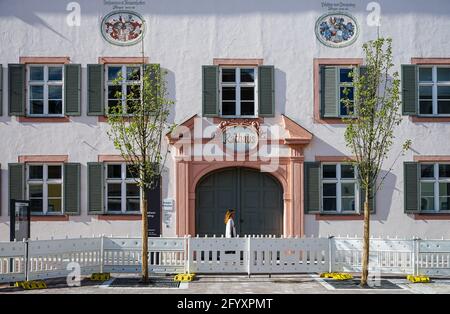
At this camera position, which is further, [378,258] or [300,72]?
[300,72]

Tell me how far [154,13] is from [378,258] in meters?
8.79

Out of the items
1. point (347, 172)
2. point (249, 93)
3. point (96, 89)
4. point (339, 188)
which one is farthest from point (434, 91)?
point (96, 89)

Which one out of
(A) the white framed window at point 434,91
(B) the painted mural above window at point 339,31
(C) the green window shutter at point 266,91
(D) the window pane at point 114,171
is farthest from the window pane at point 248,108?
(A) the white framed window at point 434,91

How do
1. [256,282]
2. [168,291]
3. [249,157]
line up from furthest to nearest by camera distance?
1. [249,157]
2. [256,282]
3. [168,291]

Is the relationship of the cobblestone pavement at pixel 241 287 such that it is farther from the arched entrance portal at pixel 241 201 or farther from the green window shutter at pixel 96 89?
the green window shutter at pixel 96 89

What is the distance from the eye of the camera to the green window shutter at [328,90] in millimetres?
20438

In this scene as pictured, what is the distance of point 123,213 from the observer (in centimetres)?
2034

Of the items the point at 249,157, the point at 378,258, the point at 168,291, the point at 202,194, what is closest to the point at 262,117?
the point at 249,157

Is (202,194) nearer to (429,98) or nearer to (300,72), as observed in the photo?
(300,72)

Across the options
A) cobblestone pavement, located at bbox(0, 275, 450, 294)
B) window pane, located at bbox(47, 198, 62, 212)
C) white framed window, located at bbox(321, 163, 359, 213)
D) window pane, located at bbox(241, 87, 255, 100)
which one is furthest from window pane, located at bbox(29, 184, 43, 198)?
white framed window, located at bbox(321, 163, 359, 213)

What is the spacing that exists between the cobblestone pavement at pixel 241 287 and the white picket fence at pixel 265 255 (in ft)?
0.96

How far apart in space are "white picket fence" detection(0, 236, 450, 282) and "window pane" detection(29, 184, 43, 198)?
14.4 ft

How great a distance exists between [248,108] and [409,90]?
4298 millimetres

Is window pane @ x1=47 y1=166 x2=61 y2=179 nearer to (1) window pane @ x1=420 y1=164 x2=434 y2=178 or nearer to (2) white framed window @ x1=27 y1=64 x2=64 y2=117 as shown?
(2) white framed window @ x1=27 y1=64 x2=64 y2=117
